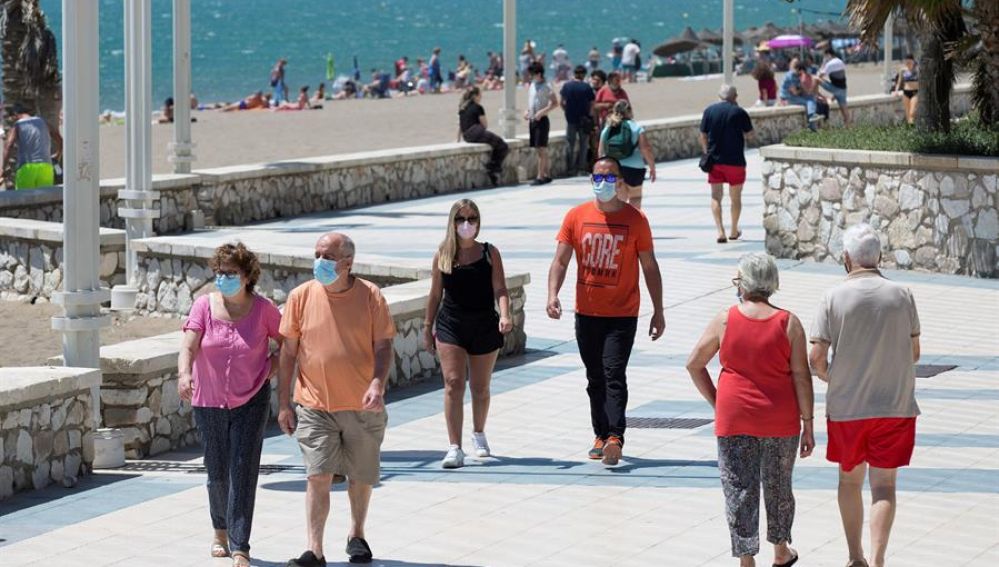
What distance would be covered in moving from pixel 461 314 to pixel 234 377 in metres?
2.33

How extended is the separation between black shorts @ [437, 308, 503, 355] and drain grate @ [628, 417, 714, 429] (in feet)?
4.66

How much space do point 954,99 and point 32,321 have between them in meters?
22.8

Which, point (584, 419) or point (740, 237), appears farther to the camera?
point (740, 237)

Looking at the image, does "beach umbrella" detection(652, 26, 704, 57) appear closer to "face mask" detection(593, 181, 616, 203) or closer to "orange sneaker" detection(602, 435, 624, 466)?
"face mask" detection(593, 181, 616, 203)

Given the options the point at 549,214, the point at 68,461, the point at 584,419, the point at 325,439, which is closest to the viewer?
the point at 325,439

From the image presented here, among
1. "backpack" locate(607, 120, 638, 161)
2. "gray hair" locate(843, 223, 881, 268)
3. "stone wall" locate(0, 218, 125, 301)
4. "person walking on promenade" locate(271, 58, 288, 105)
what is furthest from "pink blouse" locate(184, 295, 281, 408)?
"person walking on promenade" locate(271, 58, 288, 105)

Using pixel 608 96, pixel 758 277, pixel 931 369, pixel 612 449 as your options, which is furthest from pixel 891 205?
pixel 758 277

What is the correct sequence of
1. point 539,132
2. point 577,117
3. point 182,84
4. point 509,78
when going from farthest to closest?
point 509,78
point 577,117
point 539,132
point 182,84

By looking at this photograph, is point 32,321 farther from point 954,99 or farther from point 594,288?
point 954,99

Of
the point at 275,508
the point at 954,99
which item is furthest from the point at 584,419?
the point at 954,99

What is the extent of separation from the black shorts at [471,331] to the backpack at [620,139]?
306 inches

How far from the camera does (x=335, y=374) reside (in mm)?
7738

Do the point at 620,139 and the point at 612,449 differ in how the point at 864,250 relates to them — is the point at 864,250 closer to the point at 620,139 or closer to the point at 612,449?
the point at 612,449

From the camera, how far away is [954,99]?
114 ft
